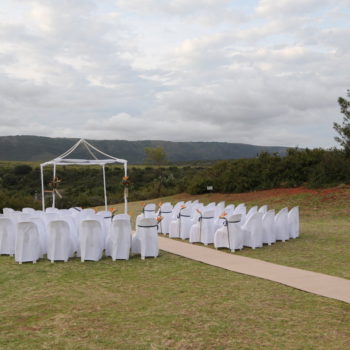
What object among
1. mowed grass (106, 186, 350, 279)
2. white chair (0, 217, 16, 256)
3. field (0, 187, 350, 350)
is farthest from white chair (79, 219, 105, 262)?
mowed grass (106, 186, 350, 279)

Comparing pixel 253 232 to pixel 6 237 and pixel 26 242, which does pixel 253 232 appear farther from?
pixel 6 237

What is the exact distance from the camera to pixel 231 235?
11.2 metres

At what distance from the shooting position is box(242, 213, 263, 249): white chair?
38.0ft

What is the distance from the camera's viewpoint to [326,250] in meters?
10.9

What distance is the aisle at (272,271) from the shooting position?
276 inches

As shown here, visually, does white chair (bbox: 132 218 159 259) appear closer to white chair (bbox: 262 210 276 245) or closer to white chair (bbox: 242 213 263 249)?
white chair (bbox: 242 213 263 249)

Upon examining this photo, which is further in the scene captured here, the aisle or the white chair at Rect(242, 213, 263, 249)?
the white chair at Rect(242, 213, 263, 249)

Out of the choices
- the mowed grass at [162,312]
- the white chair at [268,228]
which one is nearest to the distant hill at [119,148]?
the white chair at [268,228]

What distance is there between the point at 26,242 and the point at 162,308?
187 inches

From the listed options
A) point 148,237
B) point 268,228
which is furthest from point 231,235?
point 148,237

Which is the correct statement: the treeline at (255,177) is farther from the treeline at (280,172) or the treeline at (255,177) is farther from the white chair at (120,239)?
the white chair at (120,239)

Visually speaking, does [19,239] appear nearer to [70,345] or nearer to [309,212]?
[70,345]

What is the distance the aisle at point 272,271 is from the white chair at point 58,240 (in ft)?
8.31

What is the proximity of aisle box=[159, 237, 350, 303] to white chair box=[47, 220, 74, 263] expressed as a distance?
8.31 ft
